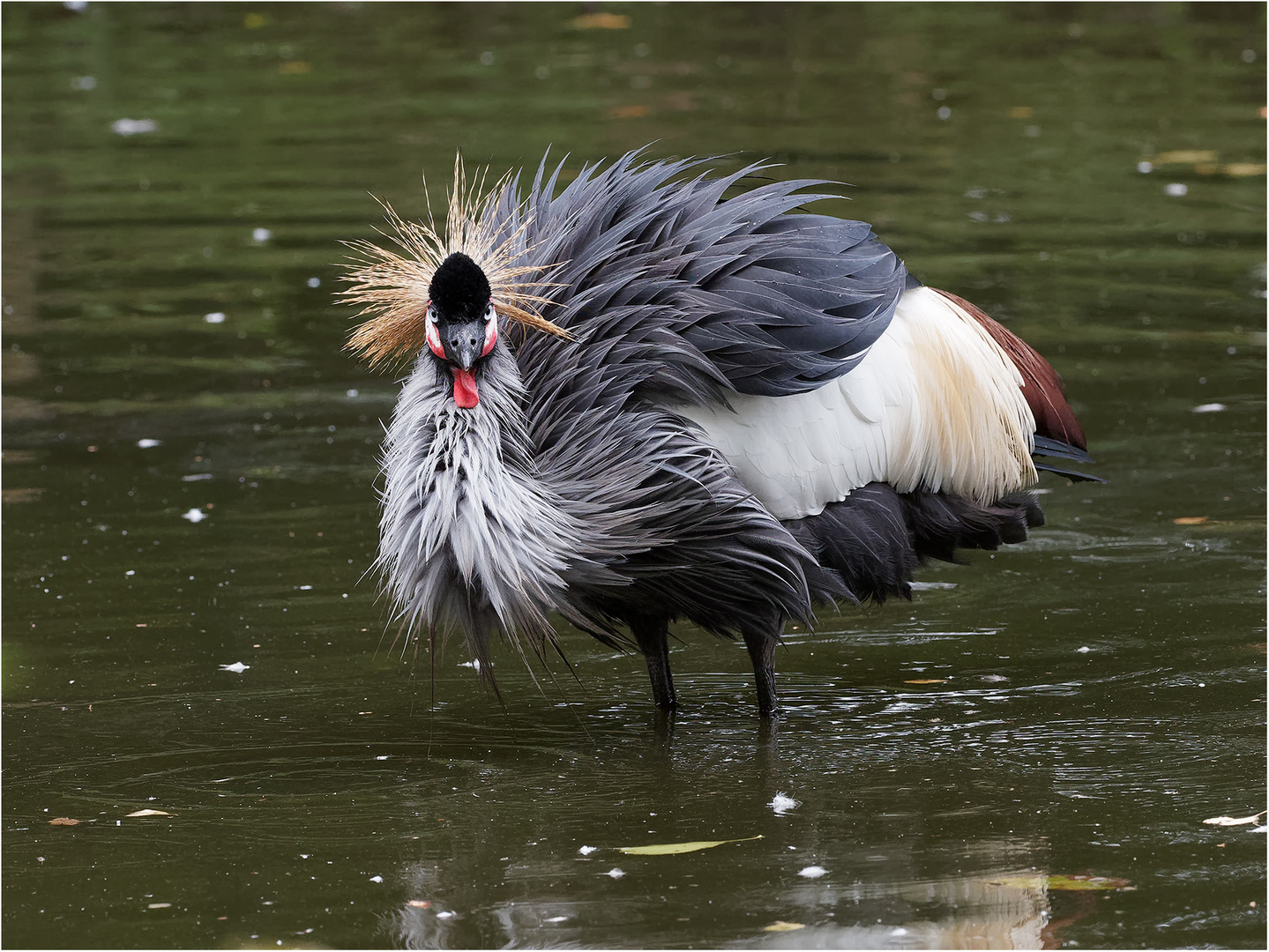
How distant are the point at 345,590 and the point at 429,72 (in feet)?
35.0

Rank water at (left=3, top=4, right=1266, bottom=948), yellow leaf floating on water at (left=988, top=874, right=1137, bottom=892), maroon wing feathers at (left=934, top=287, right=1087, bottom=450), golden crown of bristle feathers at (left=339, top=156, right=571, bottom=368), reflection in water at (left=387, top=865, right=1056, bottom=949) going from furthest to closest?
maroon wing feathers at (left=934, top=287, right=1087, bottom=450), golden crown of bristle feathers at (left=339, top=156, right=571, bottom=368), water at (left=3, top=4, right=1266, bottom=948), yellow leaf floating on water at (left=988, top=874, right=1137, bottom=892), reflection in water at (left=387, top=865, right=1056, bottom=949)

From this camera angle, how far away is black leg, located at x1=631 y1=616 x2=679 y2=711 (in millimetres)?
5449

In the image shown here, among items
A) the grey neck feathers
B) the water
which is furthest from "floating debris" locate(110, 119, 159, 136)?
the grey neck feathers

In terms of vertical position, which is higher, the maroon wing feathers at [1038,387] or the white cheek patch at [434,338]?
the white cheek patch at [434,338]

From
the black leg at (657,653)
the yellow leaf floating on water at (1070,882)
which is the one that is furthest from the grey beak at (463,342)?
the yellow leaf floating on water at (1070,882)

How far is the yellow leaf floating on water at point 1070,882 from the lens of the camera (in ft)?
13.9

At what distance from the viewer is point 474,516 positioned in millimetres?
4824

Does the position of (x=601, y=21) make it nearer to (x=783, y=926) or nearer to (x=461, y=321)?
(x=461, y=321)

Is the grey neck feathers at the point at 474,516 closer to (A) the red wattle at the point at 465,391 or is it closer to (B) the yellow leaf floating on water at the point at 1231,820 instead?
(A) the red wattle at the point at 465,391

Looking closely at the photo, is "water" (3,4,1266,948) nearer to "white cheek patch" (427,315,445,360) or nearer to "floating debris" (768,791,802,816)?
"floating debris" (768,791,802,816)

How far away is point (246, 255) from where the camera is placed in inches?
434

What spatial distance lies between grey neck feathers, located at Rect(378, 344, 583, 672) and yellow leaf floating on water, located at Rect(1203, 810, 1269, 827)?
178 centimetres

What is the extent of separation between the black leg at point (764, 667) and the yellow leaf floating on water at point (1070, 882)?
4.01 feet

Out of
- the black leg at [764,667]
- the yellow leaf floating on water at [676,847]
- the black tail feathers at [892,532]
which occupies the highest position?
the black tail feathers at [892,532]
